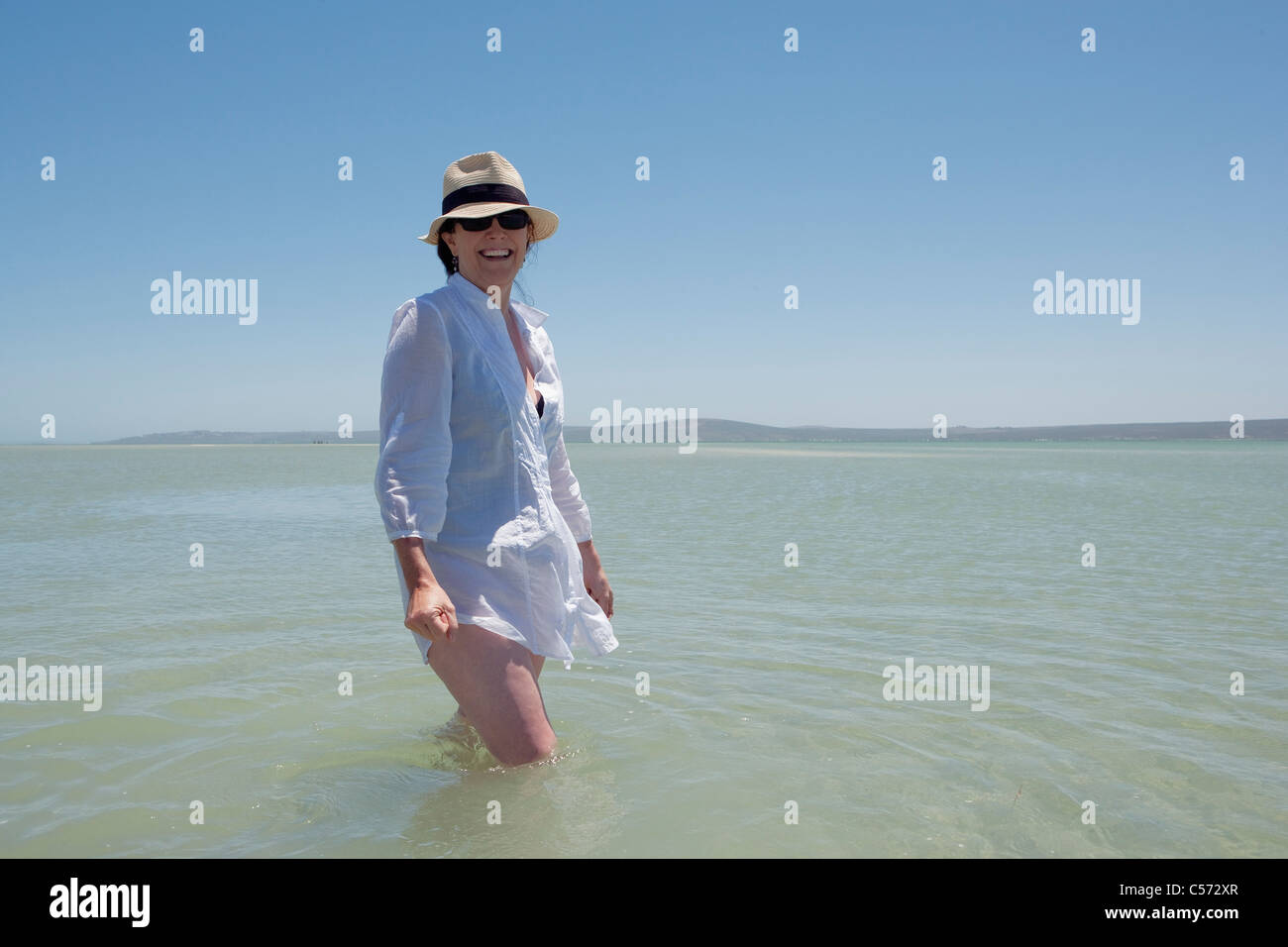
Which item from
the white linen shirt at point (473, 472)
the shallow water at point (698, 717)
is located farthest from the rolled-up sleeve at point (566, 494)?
the shallow water at point (698, 717)

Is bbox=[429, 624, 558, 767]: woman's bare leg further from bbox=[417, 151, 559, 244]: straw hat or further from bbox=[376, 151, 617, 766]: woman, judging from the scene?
bbox=[417, 151, 559, 244]: straw hat

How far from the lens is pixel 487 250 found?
300 centimetres

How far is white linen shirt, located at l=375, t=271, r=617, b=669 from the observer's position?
269cm

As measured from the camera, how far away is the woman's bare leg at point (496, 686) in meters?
2.88

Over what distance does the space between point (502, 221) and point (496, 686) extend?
154 centimetres

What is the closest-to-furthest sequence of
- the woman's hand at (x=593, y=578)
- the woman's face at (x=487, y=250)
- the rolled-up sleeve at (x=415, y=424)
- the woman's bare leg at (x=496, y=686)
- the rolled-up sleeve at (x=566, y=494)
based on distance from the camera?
the rolled-up sleeve at (x=415, y=424)
the woman's bare leg at (x=496, y=686)
the woman's face at (x=487, y=250)
the rolled-up sleeve at (x=566, y=494)
the woman's hand at (x=593, y=578)

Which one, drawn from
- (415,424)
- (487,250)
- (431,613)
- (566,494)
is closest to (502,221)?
(487,250)

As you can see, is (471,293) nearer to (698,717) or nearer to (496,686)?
(496,686)

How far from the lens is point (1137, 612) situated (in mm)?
6711

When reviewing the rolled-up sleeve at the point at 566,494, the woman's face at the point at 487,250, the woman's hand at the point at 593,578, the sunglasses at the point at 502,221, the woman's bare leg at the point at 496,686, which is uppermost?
the sunglasses at the point at 502,221

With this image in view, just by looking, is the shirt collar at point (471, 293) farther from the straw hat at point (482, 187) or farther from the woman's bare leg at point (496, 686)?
the woman's bare leg at point (496, 686)

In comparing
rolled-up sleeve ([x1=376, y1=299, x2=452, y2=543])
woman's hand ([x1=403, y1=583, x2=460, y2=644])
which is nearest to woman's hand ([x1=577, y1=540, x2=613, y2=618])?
rolled-up sleeve ([x1=376, y1=299, x2=452, y2=543])
